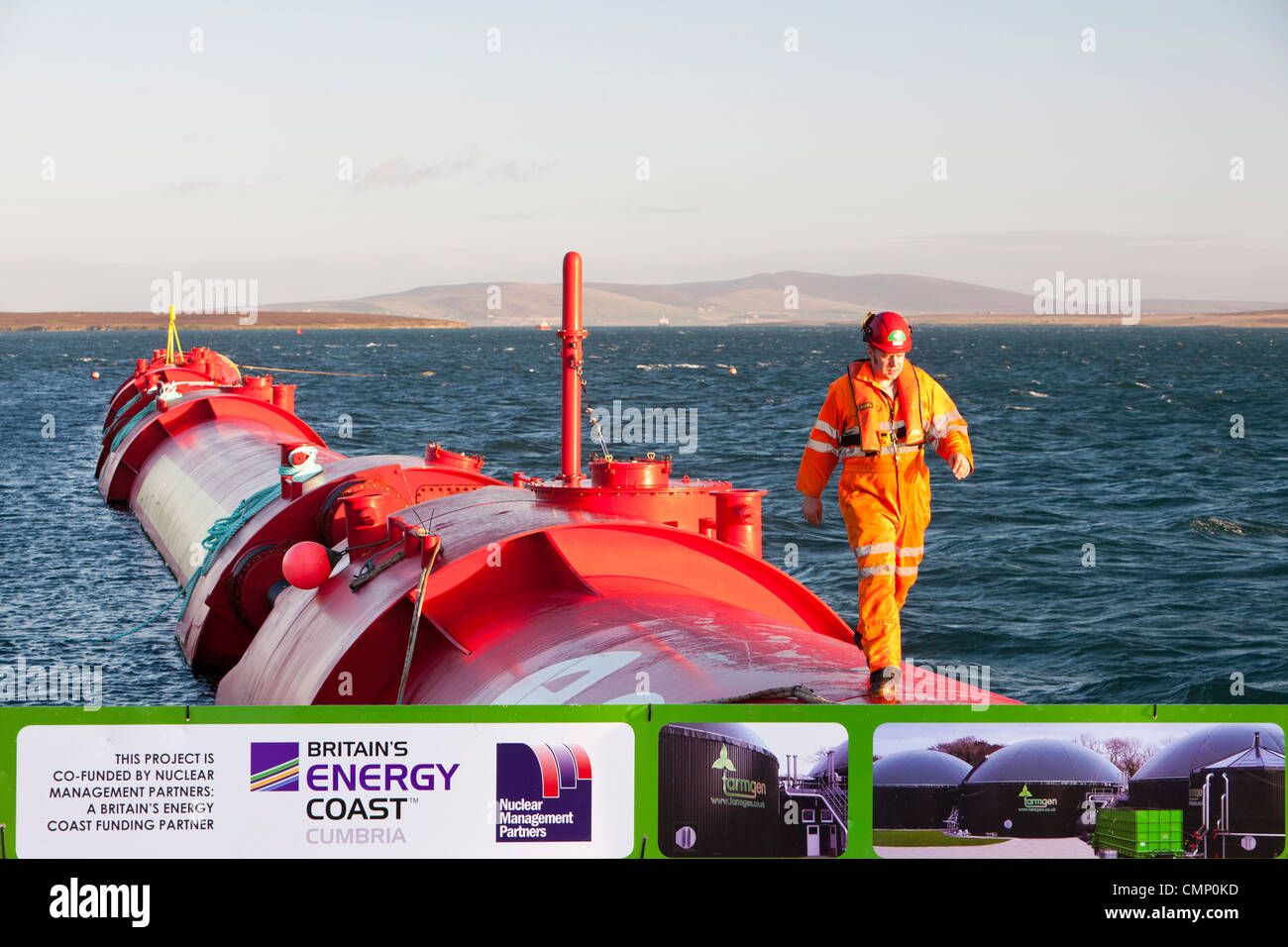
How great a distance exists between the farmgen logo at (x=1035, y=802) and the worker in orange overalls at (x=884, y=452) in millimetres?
1536

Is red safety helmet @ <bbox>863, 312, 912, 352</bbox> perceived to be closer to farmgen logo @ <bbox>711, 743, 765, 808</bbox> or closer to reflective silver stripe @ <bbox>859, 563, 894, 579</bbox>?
reflective silver stripe @ <bbox>859, 563, 894, 579</bbox>

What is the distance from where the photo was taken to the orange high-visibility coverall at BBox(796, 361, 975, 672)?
875 centimetres

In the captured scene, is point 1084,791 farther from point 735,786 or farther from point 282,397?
point 282,397

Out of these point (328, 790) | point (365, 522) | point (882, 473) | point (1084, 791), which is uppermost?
point (882, 473)

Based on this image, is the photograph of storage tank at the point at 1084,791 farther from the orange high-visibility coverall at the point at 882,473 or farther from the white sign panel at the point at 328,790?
the white sign panel at the point at 328,790

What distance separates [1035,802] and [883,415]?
2697mm

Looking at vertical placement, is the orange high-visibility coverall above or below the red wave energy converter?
above

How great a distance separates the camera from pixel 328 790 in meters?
7.73

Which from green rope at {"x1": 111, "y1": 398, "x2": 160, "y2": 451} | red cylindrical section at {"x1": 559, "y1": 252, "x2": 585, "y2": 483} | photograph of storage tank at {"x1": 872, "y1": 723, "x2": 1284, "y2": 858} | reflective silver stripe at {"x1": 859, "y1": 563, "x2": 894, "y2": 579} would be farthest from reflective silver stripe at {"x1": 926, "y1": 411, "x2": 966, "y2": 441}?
green rope at {"x1": 111, "y1": 398, "x2": 160, "y2": 451}

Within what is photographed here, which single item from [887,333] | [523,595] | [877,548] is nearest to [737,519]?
[523,595]

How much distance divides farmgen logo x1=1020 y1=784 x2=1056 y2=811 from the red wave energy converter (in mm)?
1167

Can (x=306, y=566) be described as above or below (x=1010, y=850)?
above

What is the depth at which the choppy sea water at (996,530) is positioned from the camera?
2284 cm
